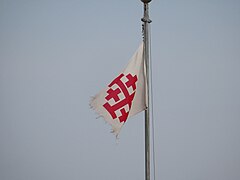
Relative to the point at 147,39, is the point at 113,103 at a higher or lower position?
lower

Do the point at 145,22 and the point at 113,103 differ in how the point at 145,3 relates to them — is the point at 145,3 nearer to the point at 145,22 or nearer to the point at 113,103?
the point at 145,22

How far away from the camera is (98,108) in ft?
4.01

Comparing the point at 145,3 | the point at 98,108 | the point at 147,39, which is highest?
the point at 145,3

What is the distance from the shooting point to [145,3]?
125 centimetres

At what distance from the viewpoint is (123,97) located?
1222 millimetres

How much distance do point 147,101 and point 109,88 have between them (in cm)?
19

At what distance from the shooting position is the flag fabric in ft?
3.98

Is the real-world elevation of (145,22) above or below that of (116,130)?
above

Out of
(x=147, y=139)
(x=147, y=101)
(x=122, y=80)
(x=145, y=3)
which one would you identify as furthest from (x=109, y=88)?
(x=145, y=3)

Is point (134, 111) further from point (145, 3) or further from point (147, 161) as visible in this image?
point (145, 3)

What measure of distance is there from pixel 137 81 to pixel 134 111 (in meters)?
0.14

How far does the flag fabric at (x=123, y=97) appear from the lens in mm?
1214

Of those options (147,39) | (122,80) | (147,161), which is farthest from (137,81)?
(147,161)

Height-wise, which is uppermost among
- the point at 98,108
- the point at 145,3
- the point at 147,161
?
the point at 145,3
